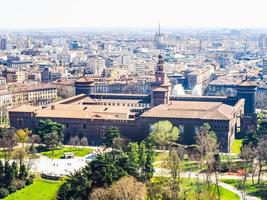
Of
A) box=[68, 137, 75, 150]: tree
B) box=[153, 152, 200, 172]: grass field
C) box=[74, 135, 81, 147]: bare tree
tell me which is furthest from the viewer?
box=[68, 137, 75, 150]: tree

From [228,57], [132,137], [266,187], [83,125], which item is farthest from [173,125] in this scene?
[228,57]

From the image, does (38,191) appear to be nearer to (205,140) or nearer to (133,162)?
(133,162)

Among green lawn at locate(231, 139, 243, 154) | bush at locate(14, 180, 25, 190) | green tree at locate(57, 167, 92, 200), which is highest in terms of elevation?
green tree at locate(57, 167, 92, 200)

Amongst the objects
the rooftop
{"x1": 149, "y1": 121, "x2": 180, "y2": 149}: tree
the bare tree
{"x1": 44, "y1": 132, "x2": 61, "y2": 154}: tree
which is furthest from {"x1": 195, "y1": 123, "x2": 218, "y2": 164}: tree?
{"x1": 44, "y1": 132, "x2": 61, "y2": 154}: tree

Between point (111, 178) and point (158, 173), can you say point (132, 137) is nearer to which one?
point (158, 173)

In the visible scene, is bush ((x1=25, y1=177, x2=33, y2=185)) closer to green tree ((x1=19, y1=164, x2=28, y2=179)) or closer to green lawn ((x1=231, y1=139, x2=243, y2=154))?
green tree ((x1=19, y1=164, x2=28, y2=179))

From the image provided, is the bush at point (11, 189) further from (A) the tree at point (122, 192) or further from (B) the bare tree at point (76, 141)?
(B) the bare tree at point (76, 141)

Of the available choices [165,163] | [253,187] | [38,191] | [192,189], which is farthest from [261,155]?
[38,191]
